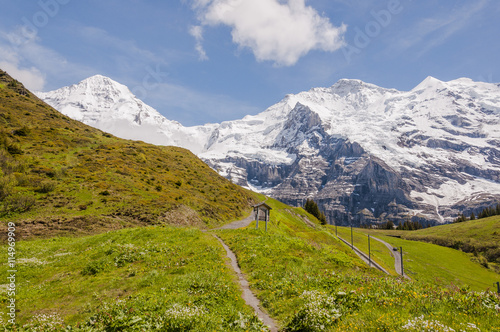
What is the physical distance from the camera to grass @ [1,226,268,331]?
10227 millimetres

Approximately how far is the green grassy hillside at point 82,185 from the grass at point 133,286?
13303mm

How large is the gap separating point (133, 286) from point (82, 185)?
41100mm

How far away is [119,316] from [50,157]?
59.7 meters

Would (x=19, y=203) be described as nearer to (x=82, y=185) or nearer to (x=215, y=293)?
(x=82, y=185)

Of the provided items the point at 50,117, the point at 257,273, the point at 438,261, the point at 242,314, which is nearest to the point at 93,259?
the point at 257,273

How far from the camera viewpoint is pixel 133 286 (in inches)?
611

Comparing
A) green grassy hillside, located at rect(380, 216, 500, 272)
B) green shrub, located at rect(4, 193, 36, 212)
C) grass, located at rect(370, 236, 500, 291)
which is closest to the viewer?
green shrub, located at rect(4, 193, 36, 212)

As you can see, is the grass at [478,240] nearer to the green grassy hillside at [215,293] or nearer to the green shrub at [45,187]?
the green grassy hillside at [215,293]

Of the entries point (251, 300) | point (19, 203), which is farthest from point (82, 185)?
point (251, 300)

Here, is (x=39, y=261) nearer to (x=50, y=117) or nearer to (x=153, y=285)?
(x=153, y=285)

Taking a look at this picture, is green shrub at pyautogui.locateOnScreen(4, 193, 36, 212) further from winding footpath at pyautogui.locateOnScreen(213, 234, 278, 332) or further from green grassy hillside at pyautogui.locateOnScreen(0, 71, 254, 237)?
winding footpath at pyautogui.locateOnScreen(213, 234, 278, 332)

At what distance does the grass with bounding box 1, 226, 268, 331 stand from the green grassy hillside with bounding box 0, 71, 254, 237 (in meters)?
13.3

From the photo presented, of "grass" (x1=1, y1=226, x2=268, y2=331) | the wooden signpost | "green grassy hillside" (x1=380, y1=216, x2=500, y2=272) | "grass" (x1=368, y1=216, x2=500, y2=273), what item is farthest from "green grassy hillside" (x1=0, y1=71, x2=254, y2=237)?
"green grassy hillside" (x1=380, y1=216, x2=500, y2=272)

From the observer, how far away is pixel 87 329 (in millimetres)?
9539
